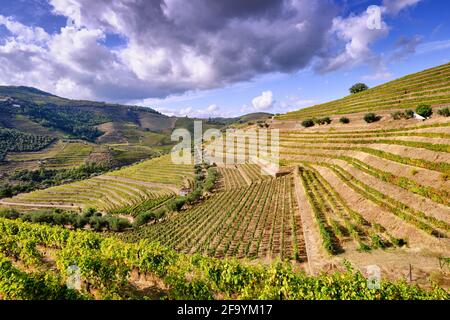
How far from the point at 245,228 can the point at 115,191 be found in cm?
6964

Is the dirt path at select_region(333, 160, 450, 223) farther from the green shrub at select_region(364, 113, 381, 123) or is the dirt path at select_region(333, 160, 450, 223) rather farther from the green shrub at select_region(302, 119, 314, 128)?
the green shrub at select_region(302, 119, 314, 128)

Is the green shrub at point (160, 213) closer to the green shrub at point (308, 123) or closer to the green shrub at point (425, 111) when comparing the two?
the green shrub at point (308, 123)

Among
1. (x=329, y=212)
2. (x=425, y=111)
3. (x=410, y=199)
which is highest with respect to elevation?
(x=425, y=111)

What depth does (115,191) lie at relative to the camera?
290 feet

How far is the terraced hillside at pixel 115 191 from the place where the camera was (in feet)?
Answer: 256

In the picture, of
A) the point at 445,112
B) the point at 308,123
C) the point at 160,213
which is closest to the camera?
the point at 445,112

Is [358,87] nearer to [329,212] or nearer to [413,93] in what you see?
[413,93]

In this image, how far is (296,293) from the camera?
1136 centimetres

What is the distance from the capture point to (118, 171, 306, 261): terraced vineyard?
26438mm

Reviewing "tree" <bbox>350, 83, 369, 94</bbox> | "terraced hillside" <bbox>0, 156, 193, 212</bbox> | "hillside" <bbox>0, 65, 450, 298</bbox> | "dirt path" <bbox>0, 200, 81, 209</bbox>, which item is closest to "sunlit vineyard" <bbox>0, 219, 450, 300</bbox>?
"hillside" <bbox>0, 65, 450, 298</bbox>

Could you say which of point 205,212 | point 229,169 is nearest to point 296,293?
point 205,212

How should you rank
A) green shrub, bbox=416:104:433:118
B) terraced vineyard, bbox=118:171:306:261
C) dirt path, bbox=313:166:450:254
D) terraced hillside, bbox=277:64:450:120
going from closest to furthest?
1. dirt path, bbox=313:166:450:254
2. terraced vineyard, bbox=118:171:306:261
3. green shrub, bbox=416:104:433:118
4. terraced hillside, bbox=277:64:450:120

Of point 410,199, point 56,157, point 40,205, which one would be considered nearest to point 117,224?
point 410,199

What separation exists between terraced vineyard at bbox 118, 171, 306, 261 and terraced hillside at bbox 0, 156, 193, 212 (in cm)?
3049
